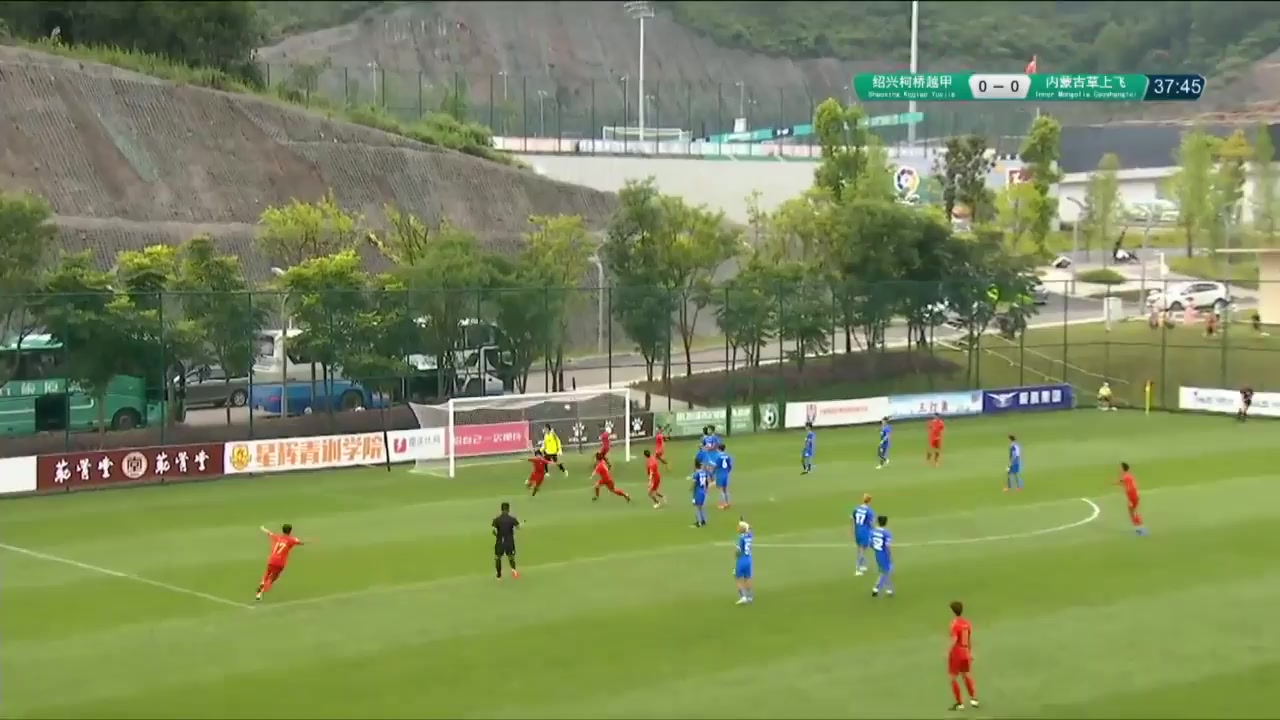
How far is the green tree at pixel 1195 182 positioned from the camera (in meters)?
98.2

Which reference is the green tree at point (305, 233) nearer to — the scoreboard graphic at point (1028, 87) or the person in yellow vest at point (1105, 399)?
the scoreboard graphic at point (1028, 87)

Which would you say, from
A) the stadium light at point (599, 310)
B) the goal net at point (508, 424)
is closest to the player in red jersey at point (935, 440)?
the goal net at point (508, 424)

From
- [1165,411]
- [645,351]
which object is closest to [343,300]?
[645,351]

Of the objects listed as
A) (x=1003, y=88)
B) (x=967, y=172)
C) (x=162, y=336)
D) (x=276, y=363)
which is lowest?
(x=276, y=363)

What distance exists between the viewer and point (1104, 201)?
107688 millimetres

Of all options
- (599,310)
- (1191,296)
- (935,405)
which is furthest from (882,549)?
(1191,296)

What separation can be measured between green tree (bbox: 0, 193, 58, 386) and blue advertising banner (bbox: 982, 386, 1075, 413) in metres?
35.9

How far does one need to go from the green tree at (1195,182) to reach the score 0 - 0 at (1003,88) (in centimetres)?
5079

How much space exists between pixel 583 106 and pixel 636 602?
13528 centimetres

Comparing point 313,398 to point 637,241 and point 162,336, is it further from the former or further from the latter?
point 637,241

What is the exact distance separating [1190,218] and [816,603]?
8337cm

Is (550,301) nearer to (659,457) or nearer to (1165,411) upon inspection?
(659,457)

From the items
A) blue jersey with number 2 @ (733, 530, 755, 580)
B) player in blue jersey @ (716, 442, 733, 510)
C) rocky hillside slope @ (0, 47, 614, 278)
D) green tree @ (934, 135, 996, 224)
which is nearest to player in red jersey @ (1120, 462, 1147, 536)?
player in blue jersey @ (716, 442, 733, 510)

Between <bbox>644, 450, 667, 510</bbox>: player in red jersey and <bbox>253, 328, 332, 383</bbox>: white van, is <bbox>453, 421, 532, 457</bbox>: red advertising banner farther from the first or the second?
<bbox>644, 450, 667, 510</bbox>: player in red jersey
